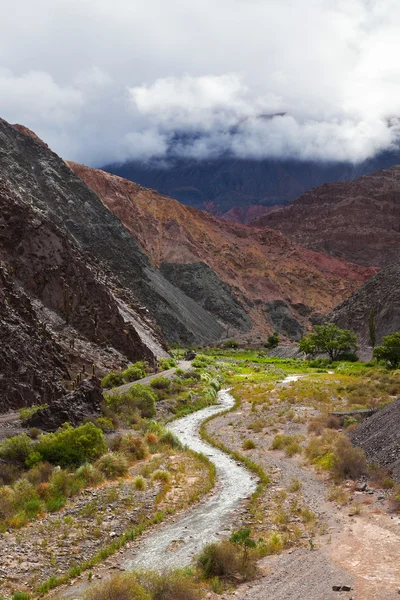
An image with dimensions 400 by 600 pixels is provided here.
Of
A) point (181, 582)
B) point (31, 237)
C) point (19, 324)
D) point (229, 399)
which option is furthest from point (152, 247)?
point (181, 582)

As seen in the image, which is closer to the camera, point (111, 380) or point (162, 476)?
point (162, 476)

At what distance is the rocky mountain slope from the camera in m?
34.8

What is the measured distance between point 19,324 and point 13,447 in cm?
1518

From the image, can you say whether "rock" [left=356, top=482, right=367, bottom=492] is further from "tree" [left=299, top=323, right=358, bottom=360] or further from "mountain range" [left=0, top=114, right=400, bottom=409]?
"tree" [left=299, top=323, right=358, bottom=360]

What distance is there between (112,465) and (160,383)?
23440 mm

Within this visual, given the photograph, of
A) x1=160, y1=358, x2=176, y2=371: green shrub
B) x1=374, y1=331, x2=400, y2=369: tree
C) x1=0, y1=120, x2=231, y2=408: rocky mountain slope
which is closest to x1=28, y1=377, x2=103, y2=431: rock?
x1=0, y1=120, x2=231, y2=408: rocky mountain slope

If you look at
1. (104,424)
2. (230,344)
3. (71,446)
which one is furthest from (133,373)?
(230,344)

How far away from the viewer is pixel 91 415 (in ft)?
97.3

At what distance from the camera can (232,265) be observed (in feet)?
526

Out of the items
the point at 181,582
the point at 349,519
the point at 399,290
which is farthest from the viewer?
the point at 399,290

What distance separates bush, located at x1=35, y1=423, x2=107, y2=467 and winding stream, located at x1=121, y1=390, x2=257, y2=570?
589 centimetres

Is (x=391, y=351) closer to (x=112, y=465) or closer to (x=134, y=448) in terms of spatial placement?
(x=134, y=448)

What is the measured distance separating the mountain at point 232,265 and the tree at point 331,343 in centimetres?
3953

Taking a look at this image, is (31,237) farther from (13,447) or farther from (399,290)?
(399,290)
